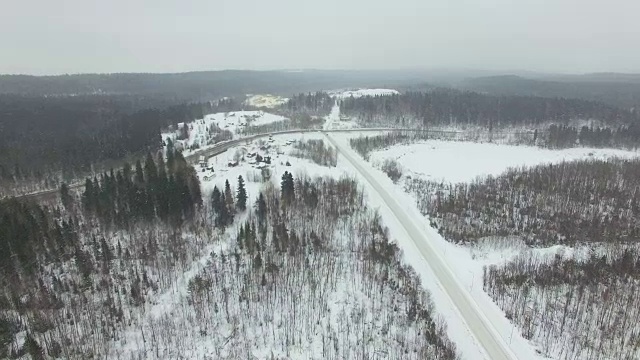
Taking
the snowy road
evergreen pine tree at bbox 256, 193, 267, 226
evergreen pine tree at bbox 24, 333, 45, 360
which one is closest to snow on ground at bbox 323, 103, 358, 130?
the snowy road

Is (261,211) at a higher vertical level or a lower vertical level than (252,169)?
lower

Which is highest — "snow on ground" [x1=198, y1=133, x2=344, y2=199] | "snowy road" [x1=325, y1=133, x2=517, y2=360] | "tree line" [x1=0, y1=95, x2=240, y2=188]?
"tree line" [x1=0, y1=95, x2=240, y2=188]

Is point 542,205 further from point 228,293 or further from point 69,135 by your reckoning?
point 69,135

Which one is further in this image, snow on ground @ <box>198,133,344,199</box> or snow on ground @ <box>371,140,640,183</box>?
snow on ground @ <box>371,140,640,183</box>

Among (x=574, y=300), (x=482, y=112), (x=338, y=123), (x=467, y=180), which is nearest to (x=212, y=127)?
(x=338, y=123)

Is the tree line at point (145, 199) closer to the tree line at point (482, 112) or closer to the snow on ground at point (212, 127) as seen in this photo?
the snow on ground at point (212, 127)

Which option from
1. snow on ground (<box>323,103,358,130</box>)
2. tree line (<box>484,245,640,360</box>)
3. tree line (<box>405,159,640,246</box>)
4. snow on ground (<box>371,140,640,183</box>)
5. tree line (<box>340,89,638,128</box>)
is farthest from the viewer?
tree line (<box>340,89,638,128</box>)

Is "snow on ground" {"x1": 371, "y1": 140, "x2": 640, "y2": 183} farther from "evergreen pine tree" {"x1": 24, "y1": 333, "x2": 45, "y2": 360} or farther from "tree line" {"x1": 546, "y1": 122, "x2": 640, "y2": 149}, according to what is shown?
"evergreen pine tree" {"x1": 24, "y1": 333, "x2": 45, "y2": 360}
